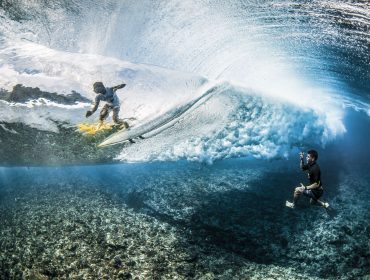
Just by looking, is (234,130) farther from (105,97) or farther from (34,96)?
(34,96)

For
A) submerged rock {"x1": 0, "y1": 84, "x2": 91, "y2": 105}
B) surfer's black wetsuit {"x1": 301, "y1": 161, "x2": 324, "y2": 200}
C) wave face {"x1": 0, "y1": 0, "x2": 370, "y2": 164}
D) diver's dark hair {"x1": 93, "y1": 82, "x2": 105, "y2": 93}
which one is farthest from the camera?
submerged rock {"x1": 0, "y1": 84, "x2": 91, "y2": 105}

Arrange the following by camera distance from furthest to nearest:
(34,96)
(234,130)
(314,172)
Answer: (234,130)
(34,96)
(314,172)

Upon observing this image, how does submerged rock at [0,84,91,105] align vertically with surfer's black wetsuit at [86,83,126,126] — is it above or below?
below

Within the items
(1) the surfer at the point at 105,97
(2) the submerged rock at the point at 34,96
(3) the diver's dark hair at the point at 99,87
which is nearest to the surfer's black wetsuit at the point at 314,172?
(1) the surfer at the point at 105,97

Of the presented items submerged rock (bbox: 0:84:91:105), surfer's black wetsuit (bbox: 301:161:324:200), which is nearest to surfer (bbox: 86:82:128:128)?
submerged rock (bbox: 0:84:91:105)

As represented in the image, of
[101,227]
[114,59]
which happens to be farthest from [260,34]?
[101,227]

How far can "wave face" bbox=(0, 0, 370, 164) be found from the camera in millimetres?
6148

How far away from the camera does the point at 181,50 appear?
26.2 feet

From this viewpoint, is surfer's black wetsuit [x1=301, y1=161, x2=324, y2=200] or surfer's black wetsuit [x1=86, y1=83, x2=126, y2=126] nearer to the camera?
surfer's black wetsuit [x1=301, y1=161, x2=324, y2=200]

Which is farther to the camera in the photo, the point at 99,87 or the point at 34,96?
the point at 34,96

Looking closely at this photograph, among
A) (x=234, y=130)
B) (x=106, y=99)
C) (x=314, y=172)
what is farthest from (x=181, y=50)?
(x=234, y=130)

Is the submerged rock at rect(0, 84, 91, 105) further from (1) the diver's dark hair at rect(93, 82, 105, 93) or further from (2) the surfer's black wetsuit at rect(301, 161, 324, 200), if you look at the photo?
(2) the surfer's black wetsuit at rect(301, 161, 324, 200)

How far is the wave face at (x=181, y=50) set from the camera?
6148 millimetres

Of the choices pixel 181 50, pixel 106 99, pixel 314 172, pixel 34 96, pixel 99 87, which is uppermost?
pixel 181 50
